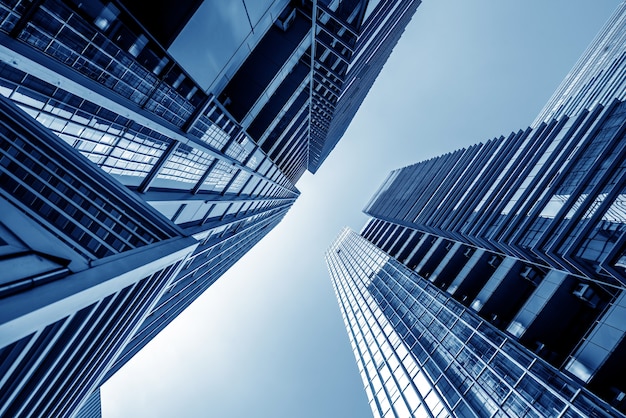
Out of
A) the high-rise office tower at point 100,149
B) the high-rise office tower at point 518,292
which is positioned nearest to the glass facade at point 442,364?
the high-rise office tower at point 518,292

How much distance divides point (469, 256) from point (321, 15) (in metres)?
31.6

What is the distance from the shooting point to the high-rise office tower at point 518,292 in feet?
67.4

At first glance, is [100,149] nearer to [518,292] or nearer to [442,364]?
[442,364]

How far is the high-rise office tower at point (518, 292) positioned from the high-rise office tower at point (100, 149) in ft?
68.0

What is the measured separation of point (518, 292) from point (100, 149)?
34746 millimetres

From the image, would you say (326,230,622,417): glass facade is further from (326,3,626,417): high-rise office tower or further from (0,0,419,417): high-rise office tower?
(0,0,419,417): high-rise office tower

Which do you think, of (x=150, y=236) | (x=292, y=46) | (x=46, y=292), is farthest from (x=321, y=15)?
(x=46, y=292)

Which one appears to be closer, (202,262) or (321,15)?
(321,15)

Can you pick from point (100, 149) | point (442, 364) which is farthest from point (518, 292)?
point (100, 149)

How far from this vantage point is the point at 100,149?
55.4 feet

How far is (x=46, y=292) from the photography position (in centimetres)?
870

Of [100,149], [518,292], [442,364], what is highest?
[518,292]

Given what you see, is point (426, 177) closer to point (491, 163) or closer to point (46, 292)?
point (491, 163)

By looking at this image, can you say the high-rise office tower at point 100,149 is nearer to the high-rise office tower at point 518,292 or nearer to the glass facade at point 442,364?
the high-rise office tower at point 518,292
